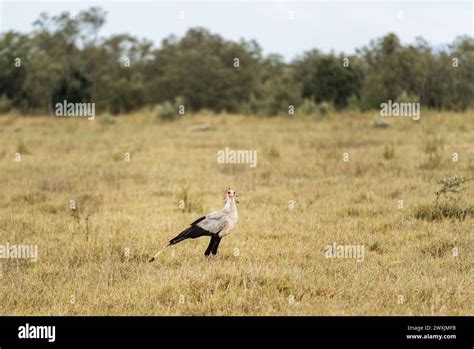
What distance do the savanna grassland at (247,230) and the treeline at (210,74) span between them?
11.4 m

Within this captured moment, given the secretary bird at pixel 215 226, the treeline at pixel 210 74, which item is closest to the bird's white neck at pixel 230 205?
the secretary bird at pixel 215 226

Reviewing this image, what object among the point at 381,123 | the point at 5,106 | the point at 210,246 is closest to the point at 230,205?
the point at 210,246

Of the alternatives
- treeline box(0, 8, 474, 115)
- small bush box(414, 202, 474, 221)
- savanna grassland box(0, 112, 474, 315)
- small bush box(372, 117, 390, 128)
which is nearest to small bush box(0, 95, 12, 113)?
treeline box(0, 8, 474, 115)

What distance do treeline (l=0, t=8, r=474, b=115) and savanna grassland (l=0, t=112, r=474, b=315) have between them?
37.6 ft

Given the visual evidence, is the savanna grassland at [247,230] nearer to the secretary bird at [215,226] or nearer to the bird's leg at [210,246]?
the bird's leg at [210,246]

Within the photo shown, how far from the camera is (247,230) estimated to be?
26.7 feet

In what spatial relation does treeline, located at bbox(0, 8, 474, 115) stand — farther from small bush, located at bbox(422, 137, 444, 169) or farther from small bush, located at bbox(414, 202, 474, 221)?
small bush, located at bbox(414, 202, 474, 221)

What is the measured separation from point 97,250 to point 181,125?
19.2m

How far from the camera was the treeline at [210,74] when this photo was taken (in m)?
28.6

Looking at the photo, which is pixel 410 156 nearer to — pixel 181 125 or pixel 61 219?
pixel 61 219

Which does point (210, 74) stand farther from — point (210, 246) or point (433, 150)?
point (210, 246)

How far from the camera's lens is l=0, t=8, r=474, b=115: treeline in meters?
28.6
